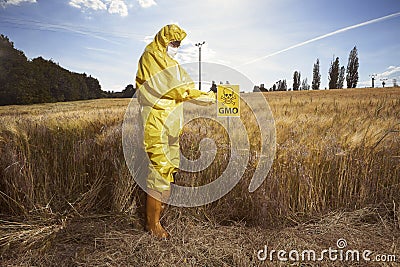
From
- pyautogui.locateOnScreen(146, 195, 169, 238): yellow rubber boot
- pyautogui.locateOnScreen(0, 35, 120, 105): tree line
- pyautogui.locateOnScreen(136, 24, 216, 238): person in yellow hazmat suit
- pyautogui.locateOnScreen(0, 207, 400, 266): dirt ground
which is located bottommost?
pyautogui.locateOnScreen(0, 207, 400, 266): dirt ground

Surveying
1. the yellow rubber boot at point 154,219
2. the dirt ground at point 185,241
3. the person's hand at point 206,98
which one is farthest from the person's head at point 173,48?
the dirt ground at point 185,241

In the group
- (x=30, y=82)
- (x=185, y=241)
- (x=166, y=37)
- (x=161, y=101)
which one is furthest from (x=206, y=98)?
(x=30, y=82)

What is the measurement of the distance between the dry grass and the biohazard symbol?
456mm

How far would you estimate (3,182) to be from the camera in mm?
2217

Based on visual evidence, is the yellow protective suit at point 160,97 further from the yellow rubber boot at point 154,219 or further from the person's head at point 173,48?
the yellow rubber boot at point 154,219

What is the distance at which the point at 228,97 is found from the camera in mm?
2016

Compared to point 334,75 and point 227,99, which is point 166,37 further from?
point 334,75

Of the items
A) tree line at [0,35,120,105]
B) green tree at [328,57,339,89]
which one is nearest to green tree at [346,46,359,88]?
green tree at [328,57,339,89]

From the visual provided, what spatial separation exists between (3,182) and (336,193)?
9.56ft

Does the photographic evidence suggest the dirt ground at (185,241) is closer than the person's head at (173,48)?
Yes

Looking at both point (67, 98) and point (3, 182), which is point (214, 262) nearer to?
point (3, 182)

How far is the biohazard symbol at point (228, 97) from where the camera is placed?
79.0 inches

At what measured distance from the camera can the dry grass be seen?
1.78 m

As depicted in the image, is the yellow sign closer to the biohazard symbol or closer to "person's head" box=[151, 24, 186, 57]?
the biohazard symbol
